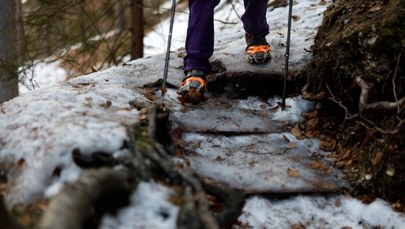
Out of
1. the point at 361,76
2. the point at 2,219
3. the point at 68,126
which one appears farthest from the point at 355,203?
the point at 2,219

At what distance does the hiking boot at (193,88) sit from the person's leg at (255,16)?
0.96 meters

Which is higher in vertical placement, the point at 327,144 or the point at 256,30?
the point at 256,30

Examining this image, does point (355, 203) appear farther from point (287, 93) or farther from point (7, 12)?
point (7, 12)

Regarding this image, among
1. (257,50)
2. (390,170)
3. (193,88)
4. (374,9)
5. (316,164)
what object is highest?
(374,9)

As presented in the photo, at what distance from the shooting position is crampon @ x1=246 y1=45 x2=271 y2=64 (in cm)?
521

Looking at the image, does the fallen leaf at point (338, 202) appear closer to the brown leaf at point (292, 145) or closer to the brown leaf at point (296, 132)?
the brown leaf at point (292, 145)

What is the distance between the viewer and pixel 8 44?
28.8 feet

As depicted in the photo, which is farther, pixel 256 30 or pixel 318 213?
pixel 256 30

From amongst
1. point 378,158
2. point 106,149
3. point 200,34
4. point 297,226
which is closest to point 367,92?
point 378,158

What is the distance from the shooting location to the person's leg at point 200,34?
4.68 m

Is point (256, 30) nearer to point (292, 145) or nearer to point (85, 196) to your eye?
point (292, 145)

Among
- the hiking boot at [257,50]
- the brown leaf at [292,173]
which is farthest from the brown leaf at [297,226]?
the hiking boot at [257,50]

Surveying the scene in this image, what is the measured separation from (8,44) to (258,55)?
18.3 feet

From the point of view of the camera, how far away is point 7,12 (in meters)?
8.57
